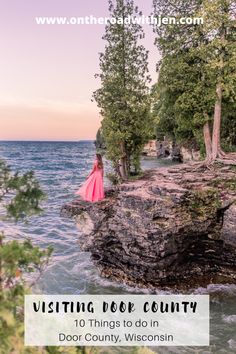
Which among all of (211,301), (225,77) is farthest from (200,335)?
(225,77)

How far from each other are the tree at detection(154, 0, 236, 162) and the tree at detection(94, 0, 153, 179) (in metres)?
1.50

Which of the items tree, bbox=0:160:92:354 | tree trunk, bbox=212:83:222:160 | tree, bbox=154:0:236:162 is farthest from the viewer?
tree trunk, bbox=212:83:222:160

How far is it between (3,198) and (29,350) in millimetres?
1466

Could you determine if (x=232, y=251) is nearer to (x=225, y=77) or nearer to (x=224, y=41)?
(x=225, y=77)

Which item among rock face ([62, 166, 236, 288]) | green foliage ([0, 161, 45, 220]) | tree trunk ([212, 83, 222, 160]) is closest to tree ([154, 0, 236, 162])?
tree trunk ([212, 83, 222, 160])

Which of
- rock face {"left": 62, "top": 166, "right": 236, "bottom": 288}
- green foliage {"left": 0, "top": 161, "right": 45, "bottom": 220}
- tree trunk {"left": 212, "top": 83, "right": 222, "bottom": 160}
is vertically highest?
tree trunk {"left": 212, "top": 83, "right": 222, "bottom": 160}

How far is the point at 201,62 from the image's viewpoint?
19438 millimetres

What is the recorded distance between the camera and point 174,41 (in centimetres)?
1956

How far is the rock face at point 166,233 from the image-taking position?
12.8 m

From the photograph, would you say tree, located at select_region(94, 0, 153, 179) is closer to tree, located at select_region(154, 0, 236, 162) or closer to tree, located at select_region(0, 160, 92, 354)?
tree, located at select_region(154, 0, 236, 162)

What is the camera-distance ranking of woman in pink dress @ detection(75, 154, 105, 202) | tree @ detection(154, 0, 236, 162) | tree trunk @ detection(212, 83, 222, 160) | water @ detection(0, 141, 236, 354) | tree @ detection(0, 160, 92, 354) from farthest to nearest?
tree trunk @ detection(212, 83, 222, 160), tree @ detection(154, 0, 236, 162), woman in pink dress @ detection(75, 154, 105, 202), water @ detection(0, 141, 236, 354), tree @ detection(0, 160, 92, 354)

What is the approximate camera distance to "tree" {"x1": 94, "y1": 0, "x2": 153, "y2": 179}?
19422 mm

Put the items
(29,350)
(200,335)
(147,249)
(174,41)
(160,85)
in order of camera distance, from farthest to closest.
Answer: (160,85), (174,41), (147,249), (200,335), (29,350)

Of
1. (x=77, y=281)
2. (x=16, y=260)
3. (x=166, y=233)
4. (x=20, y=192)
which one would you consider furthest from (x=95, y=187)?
(x=16, y=260)
